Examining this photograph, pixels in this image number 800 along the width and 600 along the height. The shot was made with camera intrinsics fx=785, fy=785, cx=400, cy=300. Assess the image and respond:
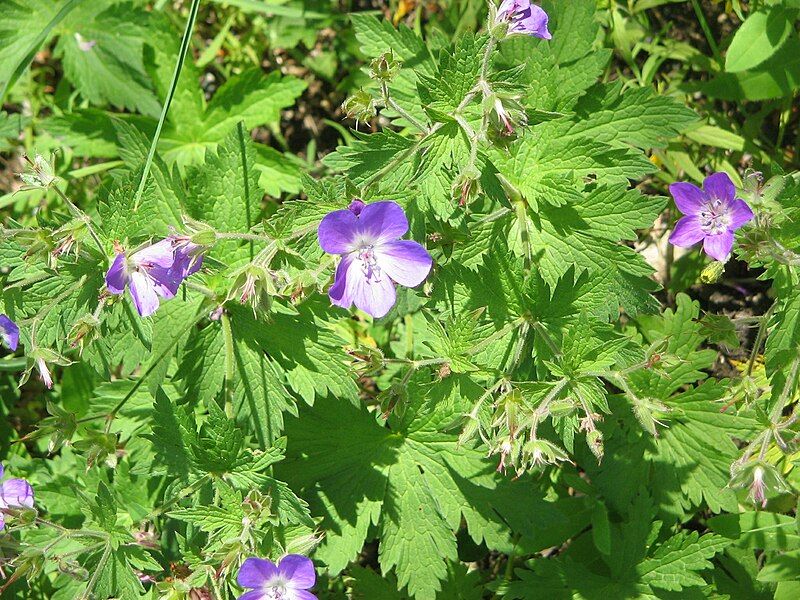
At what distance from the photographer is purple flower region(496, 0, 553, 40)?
2.69 metres

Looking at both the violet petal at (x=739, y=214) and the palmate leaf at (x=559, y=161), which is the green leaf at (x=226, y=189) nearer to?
the palmate leaf at (x=559, y=161)

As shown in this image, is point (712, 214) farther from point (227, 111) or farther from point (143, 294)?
point (227, 111)

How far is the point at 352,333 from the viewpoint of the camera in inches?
166

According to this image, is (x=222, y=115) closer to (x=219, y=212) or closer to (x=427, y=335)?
(x=219, y=212)

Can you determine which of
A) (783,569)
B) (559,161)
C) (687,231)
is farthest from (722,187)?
(783,569)

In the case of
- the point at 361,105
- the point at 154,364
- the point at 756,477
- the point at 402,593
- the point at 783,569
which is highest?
the point at 361,105

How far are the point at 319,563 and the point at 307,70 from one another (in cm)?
307

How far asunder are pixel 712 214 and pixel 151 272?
2.12m

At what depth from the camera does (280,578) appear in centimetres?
276

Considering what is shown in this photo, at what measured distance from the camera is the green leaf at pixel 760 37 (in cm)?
352

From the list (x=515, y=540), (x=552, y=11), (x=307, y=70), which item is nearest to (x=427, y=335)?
(x=515, y=540)

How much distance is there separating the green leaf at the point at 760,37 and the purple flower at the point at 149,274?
2.58m

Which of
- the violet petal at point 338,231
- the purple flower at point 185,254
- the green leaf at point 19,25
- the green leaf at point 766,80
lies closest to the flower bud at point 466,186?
the violet petal at point 338,231

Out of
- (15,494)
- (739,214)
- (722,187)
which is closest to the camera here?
(739,214)
